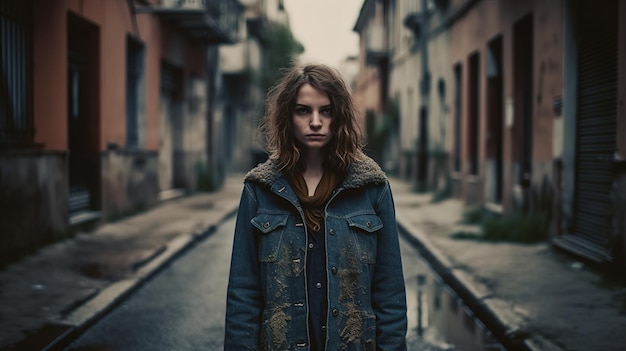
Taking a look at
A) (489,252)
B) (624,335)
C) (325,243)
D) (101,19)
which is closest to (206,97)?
(101,19)

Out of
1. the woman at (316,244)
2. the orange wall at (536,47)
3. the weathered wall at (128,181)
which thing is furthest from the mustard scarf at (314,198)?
the weathered wall at (128,181)

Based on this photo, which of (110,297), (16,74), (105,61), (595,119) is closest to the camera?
(110,297)

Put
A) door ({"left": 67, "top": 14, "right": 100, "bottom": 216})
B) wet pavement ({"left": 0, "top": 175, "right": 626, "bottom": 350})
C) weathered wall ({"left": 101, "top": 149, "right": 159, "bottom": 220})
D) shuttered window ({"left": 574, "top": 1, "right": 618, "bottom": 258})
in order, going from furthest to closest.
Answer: weathered wall ({"left": 101, "top": 149, "right": 159, "bottom": 220}) → door ({"left": 67, "top": 14, "right": 100, "bottom": 216}) → shuttered window ({"left": 574, "top": 1, "right": 618, "bottom": 258}) → wet pavement ({"left": 0, "top": 175, "right": 626, "bottom": 350})

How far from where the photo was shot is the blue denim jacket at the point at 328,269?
227cm

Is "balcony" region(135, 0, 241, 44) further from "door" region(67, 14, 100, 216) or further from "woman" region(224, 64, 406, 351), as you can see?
"woman" region(224, 64, 406, 351)

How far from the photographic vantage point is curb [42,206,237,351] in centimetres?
506

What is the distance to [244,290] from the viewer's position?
2324 mm

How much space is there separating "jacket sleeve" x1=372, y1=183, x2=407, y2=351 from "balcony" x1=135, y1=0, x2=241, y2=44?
11.3m

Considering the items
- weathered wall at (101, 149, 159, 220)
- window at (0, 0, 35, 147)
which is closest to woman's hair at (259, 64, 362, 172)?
window at (0, 0, 35, 147)

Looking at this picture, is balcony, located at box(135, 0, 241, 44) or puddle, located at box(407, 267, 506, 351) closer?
puddle, located at box(407, 267, 506, 351)

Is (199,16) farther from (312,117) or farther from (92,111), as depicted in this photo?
(312,117)

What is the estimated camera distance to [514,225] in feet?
32.1

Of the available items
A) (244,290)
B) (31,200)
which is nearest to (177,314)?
(31,200)

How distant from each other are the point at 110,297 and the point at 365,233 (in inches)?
171
